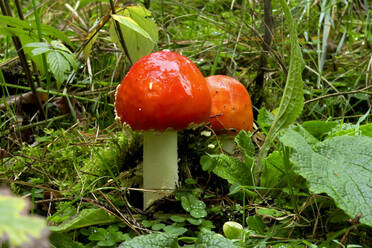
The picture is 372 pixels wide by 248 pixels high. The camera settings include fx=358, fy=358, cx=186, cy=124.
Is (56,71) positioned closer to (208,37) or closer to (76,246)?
(76,246)

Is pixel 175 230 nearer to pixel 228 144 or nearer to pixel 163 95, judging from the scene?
pixel 163 95

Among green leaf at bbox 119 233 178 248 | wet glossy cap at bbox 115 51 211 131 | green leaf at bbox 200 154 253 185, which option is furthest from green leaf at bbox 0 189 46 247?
green leaf at bbox 200 154 253 185

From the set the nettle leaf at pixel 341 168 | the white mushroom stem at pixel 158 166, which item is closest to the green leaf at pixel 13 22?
the white mushroom stem at pixel 158 166

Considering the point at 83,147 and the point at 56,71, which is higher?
the point at 56,71

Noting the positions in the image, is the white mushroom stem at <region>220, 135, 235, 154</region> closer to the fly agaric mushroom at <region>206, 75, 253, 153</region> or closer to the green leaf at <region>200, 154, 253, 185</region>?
the fly agaric mushroom at <region>206, 75, 253, 153</region>

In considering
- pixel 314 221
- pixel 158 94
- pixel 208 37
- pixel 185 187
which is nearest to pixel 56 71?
pixel 158 94
